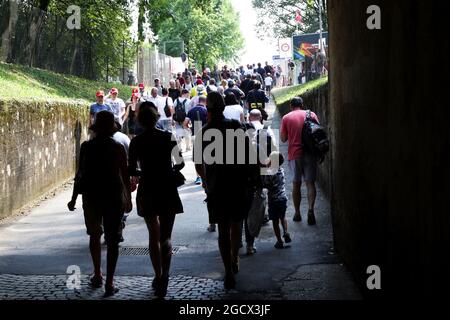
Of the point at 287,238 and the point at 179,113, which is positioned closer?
the point at 287,238

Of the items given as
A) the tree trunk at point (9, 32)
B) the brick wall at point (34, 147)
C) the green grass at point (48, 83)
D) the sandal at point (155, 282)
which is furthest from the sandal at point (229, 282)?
the tree trunk at point (9, 32)

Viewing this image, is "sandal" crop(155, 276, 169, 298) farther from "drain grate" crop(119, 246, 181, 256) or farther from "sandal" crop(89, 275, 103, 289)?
"drain grate" crop(119, 246, 181, 256)

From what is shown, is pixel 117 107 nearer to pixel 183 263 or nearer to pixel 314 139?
pixel 314 139

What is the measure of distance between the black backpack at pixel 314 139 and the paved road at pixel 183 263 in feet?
3.41

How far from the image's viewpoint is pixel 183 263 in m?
8.64

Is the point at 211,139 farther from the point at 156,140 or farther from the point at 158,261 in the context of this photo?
the point at 158,261

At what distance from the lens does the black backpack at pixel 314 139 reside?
35.4 feet

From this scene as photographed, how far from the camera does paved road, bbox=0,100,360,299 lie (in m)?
7.22

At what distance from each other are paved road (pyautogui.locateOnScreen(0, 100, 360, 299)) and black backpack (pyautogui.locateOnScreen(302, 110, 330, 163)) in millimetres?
1039

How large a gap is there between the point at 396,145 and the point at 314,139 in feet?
17.8

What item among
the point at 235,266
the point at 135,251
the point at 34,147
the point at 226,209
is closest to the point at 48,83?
the point at 34,147

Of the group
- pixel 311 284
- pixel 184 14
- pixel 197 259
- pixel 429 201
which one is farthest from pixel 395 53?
pixel 184 14

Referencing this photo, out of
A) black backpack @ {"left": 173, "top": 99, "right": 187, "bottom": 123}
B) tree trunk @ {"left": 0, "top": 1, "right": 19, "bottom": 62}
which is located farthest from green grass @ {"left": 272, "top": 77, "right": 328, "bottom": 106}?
tree trunk @ {"left": 0, "top": 1, "right": 19, "bottom": 62}
